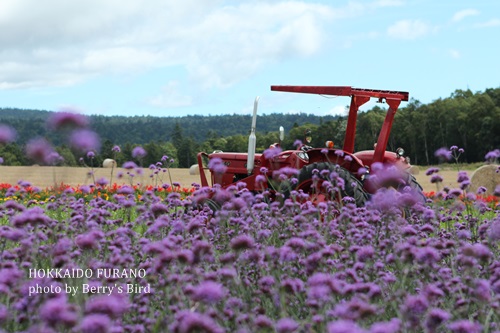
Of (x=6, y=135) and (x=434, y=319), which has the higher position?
(x=6, y=135)

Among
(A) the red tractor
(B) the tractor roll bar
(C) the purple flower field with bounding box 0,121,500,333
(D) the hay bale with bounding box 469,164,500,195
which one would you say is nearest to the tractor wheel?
(A) the red tractor

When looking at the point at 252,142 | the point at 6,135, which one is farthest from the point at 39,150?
the point at 252,142

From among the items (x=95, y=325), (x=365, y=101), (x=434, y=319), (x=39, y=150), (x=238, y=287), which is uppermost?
(x=365, y=101)

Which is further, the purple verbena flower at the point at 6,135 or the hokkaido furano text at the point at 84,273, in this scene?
the purple verbena flower at the point at 6,135

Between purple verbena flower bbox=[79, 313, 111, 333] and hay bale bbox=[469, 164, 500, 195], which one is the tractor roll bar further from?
hay bale bbox=[469, 164, 500, 195]

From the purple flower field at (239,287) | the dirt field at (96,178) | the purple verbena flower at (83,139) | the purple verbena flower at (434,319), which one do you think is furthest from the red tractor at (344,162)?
the purple verbena flower at (434,319)

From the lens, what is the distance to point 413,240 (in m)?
3.95

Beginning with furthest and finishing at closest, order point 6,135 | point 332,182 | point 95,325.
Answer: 1. point 332,182
2. point 6,135
3. point 95,325

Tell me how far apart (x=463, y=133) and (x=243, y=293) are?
53.4 metres

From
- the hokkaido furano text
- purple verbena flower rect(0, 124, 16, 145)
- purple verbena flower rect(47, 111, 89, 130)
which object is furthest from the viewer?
purple verbena flower rect(0, 124, 16, 145)

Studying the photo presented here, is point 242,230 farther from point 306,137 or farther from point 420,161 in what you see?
point 420,161

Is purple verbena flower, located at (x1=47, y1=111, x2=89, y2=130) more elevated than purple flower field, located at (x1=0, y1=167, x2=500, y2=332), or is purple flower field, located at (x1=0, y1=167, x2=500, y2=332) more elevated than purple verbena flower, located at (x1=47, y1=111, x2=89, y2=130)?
purple verbena flower, located at (x1=47, y1=111, x2=89, y2=130)

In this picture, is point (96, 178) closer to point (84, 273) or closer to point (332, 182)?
point (332, 182)

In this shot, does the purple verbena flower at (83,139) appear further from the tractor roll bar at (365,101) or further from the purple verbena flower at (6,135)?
the tractor roll bar at (365,101)
